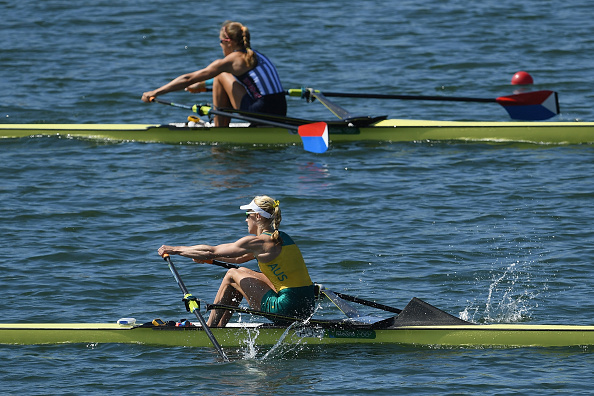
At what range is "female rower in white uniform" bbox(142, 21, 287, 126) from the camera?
1340 cm

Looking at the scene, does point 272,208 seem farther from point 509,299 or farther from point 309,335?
point 509,299

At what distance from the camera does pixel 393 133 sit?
14.2 m

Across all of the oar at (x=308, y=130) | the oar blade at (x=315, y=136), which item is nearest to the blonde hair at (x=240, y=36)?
the oar at (x=308, y=130)

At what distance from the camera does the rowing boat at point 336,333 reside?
308 inches

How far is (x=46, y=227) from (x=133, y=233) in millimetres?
1003

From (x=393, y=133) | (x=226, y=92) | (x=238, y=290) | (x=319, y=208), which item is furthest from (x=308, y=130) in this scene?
(x=238, y=290)

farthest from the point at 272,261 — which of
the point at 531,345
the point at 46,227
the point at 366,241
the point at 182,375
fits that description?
the point at 46,227

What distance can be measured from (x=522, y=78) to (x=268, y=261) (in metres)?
10.8

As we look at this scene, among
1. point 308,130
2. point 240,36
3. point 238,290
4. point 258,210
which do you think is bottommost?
point 238,290

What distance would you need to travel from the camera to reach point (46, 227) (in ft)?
37.1


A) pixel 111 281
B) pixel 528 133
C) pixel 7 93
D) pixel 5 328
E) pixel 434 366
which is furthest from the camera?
pixel 7 93

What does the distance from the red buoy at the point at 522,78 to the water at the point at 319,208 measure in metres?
0.31

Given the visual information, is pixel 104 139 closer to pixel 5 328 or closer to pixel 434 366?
pixel 5 328

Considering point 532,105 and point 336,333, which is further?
point 532,105
